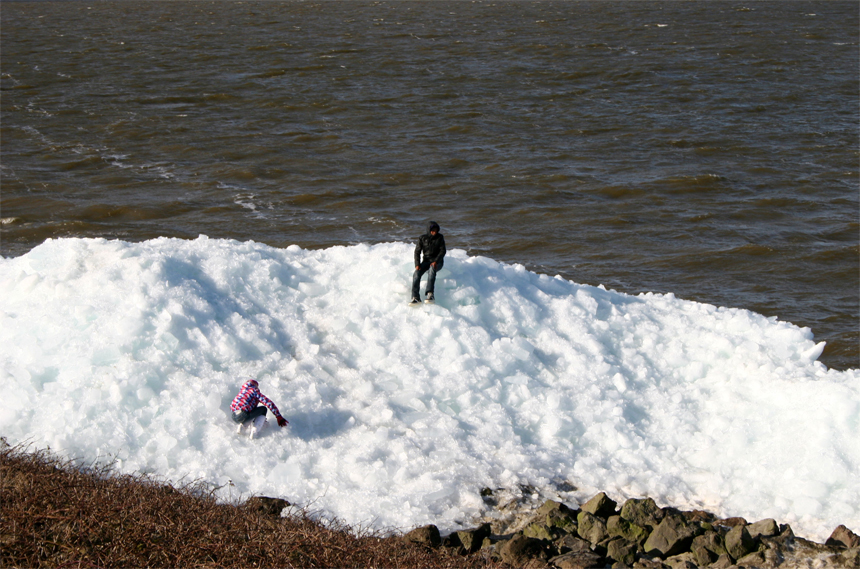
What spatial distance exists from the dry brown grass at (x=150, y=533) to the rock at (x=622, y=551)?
1.51 meters

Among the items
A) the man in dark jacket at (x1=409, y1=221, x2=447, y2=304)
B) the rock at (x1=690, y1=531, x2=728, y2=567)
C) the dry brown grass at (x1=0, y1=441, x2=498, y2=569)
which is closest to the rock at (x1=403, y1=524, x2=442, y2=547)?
the dry brown grass at (x1=0, y1=441, x2=498, y2=569)

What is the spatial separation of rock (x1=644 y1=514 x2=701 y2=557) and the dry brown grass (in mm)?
2072

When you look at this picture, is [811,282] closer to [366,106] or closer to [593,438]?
[593,438]

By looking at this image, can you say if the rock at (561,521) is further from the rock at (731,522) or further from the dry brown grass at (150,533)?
the rock at (731,522)

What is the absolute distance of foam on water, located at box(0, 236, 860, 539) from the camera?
10055 millimetres

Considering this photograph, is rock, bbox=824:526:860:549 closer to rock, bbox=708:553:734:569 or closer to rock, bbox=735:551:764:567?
rock, bbox=735:551:764:567

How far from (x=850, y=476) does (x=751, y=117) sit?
2808cm

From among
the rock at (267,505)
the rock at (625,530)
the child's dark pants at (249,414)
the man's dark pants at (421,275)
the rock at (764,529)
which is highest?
the man's dark pants at (421,275)

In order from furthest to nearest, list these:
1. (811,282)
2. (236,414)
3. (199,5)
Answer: (199,5), (811,282), (236,414)

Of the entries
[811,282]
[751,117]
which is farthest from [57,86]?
[811,282]

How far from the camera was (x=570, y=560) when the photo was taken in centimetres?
870

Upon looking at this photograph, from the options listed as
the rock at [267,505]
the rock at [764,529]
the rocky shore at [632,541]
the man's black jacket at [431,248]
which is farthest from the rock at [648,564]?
the man's black jacket at [431,248]

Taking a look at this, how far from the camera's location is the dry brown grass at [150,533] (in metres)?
7.12

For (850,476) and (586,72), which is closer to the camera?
(850,476)
